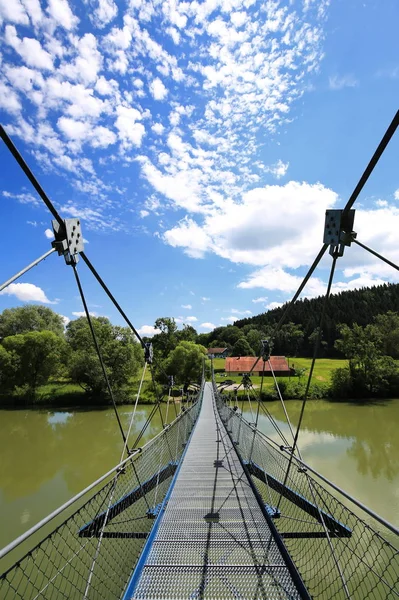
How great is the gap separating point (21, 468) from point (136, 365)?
9501 millimetres

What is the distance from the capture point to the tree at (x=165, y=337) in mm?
28906

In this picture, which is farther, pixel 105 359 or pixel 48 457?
pixel 105 359

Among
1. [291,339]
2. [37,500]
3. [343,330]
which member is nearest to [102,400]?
[37,500]

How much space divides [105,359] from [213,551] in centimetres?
1635

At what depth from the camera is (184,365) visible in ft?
69.5

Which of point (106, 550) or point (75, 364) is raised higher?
point (75, 364)

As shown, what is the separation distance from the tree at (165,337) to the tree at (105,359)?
34.0 ft

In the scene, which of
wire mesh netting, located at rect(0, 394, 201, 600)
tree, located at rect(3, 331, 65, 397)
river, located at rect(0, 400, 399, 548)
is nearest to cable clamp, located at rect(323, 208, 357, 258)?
wire mesh netting, located at rect(0, 394, 201, 600)

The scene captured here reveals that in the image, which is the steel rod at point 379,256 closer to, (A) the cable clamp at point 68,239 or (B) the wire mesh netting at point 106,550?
(A) the cable clamp at point 68,239

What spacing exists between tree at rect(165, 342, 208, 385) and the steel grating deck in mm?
18192

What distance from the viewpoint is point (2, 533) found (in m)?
4.83

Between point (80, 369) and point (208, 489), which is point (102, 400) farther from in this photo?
point (208, 489)

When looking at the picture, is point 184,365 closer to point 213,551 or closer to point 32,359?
point 32,359

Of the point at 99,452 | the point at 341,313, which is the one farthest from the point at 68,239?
the point at 341,313
